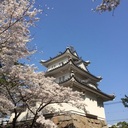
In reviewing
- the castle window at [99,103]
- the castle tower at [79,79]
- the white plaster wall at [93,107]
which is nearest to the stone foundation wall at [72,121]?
the castle tower at [79,79]

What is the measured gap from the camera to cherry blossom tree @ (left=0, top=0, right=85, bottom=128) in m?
10.4

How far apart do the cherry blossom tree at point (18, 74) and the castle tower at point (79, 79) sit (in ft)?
14.3

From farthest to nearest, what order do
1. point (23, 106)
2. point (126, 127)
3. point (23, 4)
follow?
point (126, 127)
point (23, 106)
point (23, 4)

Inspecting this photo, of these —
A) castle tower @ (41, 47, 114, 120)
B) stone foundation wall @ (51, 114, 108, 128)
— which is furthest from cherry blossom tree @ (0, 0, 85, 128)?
castle tower @ (41, 47, 114, 120)

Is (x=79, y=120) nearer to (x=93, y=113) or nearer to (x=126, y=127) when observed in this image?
(x=93, y=113)

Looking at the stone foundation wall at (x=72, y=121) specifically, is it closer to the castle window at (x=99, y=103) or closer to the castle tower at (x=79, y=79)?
the castle tower at (x=79, y=79)

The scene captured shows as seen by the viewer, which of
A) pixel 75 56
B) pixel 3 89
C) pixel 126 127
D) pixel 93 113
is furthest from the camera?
pixel 75 56

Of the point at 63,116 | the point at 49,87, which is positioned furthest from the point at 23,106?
the point at 63,116

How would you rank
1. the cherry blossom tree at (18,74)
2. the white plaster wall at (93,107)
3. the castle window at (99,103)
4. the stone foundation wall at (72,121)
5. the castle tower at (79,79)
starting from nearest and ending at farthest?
the cherry blossom tree at (18,74) → the stone foundation wall at (72,121) → the castle tower at (79,79) → the white plaster wall at (93,107) → the castle window at (99,103)

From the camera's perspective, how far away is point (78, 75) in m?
Answer: 27.9

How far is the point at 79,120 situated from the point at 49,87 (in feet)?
21.5

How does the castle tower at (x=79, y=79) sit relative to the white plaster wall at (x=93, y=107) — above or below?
above

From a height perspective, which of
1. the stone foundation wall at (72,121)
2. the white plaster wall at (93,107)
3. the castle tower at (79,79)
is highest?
the castle tower at (79,79)

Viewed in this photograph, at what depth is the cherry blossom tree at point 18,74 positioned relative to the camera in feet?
34.3
